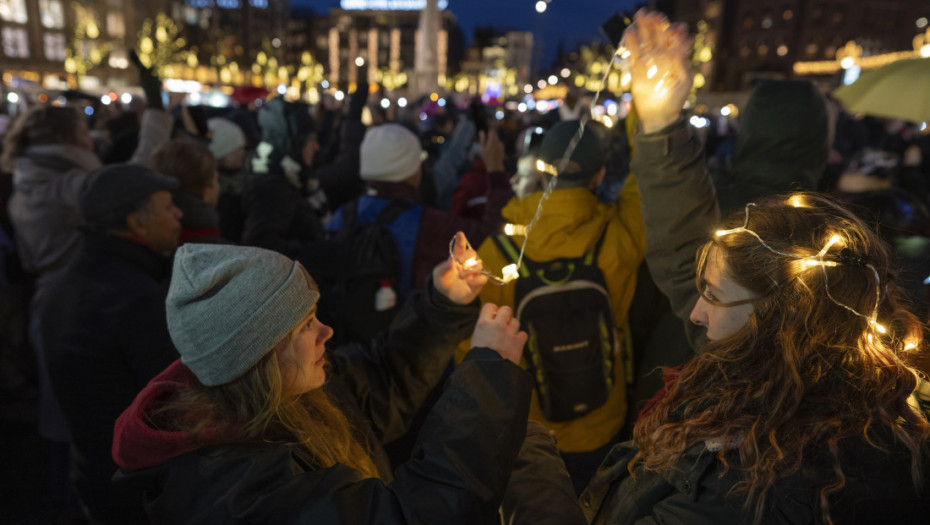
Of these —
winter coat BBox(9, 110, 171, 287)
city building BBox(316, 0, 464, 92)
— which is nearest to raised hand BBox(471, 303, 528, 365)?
winter coat BBox(9, 110, 171, 287)

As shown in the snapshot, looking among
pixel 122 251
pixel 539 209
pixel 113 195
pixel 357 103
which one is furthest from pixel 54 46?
pixel 539 209

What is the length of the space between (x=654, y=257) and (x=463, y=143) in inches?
155

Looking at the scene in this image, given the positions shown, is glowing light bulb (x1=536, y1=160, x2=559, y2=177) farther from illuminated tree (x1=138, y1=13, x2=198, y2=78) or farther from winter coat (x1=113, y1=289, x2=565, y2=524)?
illuminated tree (x1=138, y1=13, x2=198, y2=78)

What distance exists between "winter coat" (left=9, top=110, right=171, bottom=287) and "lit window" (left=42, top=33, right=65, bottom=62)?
6410 centimetres

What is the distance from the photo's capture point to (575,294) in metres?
2.61

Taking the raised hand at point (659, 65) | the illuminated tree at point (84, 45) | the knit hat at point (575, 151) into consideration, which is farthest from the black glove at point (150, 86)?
the illuminated tree at point (84, 45)

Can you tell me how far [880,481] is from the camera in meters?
1.19

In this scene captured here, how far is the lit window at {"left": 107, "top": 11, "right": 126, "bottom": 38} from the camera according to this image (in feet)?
196

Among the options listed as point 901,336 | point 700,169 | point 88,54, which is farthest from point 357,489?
point 88,54

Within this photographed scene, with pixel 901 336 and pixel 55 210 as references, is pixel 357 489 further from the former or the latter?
pixel 55 210

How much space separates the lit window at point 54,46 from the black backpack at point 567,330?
67.6 metres

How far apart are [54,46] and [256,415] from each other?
68803 mm

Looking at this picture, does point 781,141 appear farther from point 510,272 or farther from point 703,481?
point 703,481

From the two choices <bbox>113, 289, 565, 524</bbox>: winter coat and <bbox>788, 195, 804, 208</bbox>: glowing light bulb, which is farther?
<bbox>788, 195, 804, 208</bbox>: glowing light bulb
